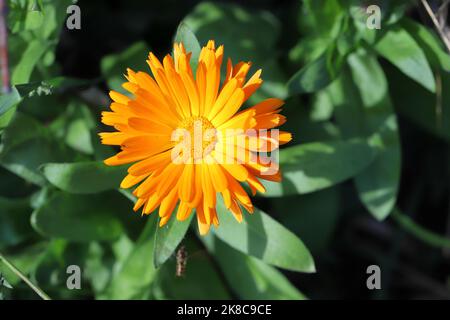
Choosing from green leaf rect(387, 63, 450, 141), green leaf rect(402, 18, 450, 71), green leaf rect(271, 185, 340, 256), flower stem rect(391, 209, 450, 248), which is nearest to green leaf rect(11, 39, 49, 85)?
green leaf rect(271, 185, 340, 256)

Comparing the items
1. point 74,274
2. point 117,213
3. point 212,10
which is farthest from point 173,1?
point 74,274

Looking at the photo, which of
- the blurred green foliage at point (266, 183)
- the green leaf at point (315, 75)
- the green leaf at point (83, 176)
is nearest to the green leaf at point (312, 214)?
the blurred green foliage at point (266, 183)

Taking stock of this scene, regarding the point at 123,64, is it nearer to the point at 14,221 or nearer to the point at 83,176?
the point at 83,176

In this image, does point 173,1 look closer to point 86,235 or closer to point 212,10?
point 212,10

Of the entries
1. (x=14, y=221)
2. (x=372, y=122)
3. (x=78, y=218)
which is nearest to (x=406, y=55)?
(x=372, y=122)

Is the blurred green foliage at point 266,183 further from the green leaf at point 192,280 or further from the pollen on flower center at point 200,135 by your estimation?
the pollen on flower center at point 200,135
